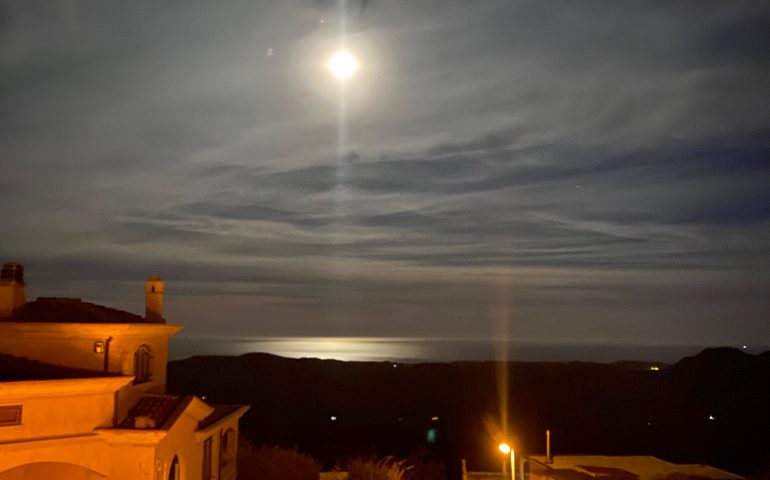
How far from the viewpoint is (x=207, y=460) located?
18.6 m

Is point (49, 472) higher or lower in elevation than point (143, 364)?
lower

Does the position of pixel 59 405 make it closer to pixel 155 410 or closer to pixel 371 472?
pixel 155 410

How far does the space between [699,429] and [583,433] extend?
8651 millimetres

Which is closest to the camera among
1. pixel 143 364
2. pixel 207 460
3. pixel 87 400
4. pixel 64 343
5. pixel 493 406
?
pixel 87 400

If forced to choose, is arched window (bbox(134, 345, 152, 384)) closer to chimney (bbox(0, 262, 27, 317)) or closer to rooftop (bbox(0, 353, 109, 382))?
rooftop (bbox(0, 353, 109, 382))

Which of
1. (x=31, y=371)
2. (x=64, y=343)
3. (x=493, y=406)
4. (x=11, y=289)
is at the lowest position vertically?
(x=493, y=406)

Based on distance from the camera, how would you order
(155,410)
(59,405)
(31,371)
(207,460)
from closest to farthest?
(59,405)
(31,371)
(155,410)
(207,460)

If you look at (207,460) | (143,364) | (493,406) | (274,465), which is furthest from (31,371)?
(493,406)

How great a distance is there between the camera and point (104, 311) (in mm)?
17562

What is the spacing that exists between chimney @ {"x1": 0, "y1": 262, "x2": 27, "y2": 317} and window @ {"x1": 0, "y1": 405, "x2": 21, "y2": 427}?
437 centimetres

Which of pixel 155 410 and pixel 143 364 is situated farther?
pixel 143 364

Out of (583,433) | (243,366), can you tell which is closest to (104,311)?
(583,433)

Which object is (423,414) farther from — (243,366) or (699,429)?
(243,366)

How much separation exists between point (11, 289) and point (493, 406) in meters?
55.6
